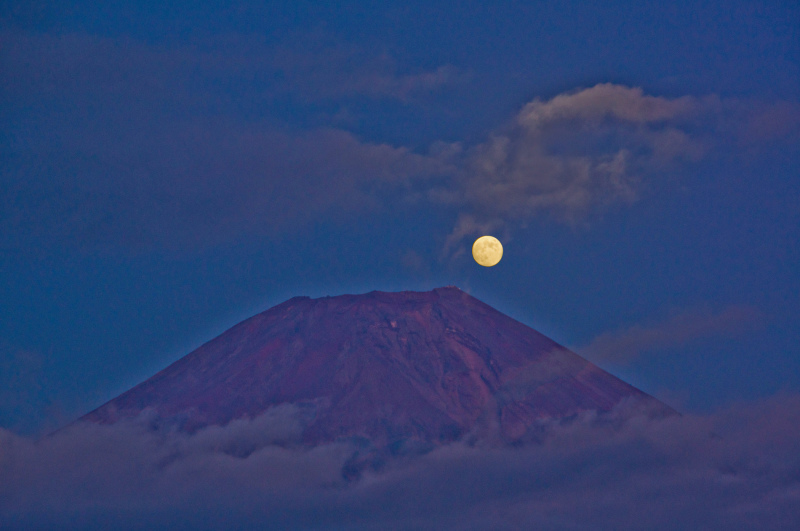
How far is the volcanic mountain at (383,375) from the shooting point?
10719 cm

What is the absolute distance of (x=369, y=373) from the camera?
11025cm

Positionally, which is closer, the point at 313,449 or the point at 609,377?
the point at 313,449

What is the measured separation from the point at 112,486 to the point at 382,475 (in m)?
39.1

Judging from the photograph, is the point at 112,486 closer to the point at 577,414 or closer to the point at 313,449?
the point at 313,449

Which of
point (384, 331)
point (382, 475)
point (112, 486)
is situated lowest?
point (382, 475)

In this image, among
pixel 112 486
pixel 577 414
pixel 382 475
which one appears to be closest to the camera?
pixel 382 475

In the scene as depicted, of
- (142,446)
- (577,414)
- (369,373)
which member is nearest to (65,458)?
(142,446)

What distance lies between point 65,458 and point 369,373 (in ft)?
145

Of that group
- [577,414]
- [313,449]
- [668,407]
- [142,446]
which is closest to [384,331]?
[313,449]

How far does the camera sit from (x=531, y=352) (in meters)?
120

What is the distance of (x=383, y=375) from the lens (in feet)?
360

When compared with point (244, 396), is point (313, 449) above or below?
below

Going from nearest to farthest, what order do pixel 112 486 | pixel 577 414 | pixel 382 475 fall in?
1. pixel 382 475
2. pixel 577 414
3. pixel 112 486

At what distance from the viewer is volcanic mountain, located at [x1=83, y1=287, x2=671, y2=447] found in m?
107
